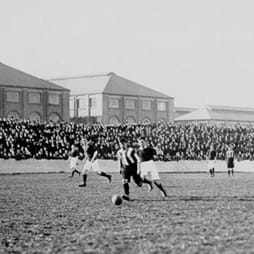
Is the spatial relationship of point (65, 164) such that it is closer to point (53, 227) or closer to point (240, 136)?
point (240, 136)

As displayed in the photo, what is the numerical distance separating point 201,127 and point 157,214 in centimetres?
3762

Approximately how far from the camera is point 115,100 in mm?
85375

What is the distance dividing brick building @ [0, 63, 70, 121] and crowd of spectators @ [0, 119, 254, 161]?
25.7 meters

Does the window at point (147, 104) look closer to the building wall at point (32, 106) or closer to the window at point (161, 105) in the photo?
the window at point (161, 105)

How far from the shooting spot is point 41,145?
4334 centimetres

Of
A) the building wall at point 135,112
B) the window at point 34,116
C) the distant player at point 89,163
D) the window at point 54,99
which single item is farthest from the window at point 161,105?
the distant player at point 89,163

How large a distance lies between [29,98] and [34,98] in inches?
30.3

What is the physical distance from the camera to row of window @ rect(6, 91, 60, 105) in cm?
7300

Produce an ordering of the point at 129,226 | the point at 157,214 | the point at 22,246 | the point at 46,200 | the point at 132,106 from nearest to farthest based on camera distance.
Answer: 1. the point at 22,246
2. the point at 129,226
3. the point at 157,214
4. the point at 46,200
5. the point at 132,106

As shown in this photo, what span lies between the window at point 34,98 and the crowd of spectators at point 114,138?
2678 centimetres

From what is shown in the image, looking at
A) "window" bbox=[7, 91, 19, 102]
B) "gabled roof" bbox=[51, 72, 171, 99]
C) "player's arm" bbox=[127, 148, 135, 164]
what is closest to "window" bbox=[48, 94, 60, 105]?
"window" bbox=[7, 91, 19, 102]

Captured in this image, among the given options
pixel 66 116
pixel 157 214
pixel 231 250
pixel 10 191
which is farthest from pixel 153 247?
pixel 66 116

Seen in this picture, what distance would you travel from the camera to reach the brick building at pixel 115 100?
8394cm

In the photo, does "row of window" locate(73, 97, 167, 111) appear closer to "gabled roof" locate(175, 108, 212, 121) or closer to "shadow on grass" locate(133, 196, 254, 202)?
"gabled roof" locate(175, 108, 212, 121)
